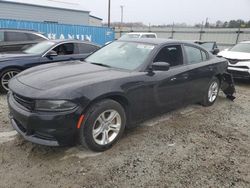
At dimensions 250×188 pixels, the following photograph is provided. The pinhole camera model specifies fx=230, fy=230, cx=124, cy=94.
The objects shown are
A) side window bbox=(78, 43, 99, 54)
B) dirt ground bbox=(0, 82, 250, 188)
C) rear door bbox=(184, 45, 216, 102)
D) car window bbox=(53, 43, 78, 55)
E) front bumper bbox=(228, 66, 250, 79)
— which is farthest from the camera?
front bumper bbox=(228, 66, 250, 79)

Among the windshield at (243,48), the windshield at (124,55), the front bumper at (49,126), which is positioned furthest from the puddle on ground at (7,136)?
the windshield at (243,48)

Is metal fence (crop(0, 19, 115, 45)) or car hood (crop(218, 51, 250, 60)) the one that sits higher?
metal fence (crop(0, 19, 115, 45))

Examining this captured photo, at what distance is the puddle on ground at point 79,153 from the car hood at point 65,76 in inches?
37.8

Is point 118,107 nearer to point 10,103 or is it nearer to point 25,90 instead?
point 25,90

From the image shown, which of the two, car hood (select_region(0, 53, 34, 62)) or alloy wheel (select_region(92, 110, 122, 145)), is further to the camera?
car hood (select_region(0, 53, 34, 62))

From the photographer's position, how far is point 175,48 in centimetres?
429

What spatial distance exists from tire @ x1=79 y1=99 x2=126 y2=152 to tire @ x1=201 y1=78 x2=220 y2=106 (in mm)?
2686

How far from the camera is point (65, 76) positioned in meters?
3.21

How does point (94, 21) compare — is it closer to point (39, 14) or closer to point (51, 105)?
point (39, 14)

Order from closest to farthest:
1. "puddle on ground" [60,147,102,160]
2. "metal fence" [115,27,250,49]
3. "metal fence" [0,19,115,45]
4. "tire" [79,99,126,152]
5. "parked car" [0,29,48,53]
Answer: "tire" [79,99,126,152] < "puddle on ground" [60,147,102,160] < "parked car" [0,29,48,53] < "metal fence" [0,19,115,45] < "metal fence" [115,27,250,49]

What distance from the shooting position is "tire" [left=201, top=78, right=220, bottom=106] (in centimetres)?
528

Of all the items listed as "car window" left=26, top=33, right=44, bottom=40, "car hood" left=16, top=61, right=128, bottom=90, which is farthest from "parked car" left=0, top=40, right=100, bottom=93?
"car window" left=26, top=33, right=44, bottom=40

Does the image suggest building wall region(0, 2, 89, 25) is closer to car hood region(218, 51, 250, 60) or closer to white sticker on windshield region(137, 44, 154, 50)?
car hood region(218, 51, 250, 60)

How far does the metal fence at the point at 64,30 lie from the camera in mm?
13975
